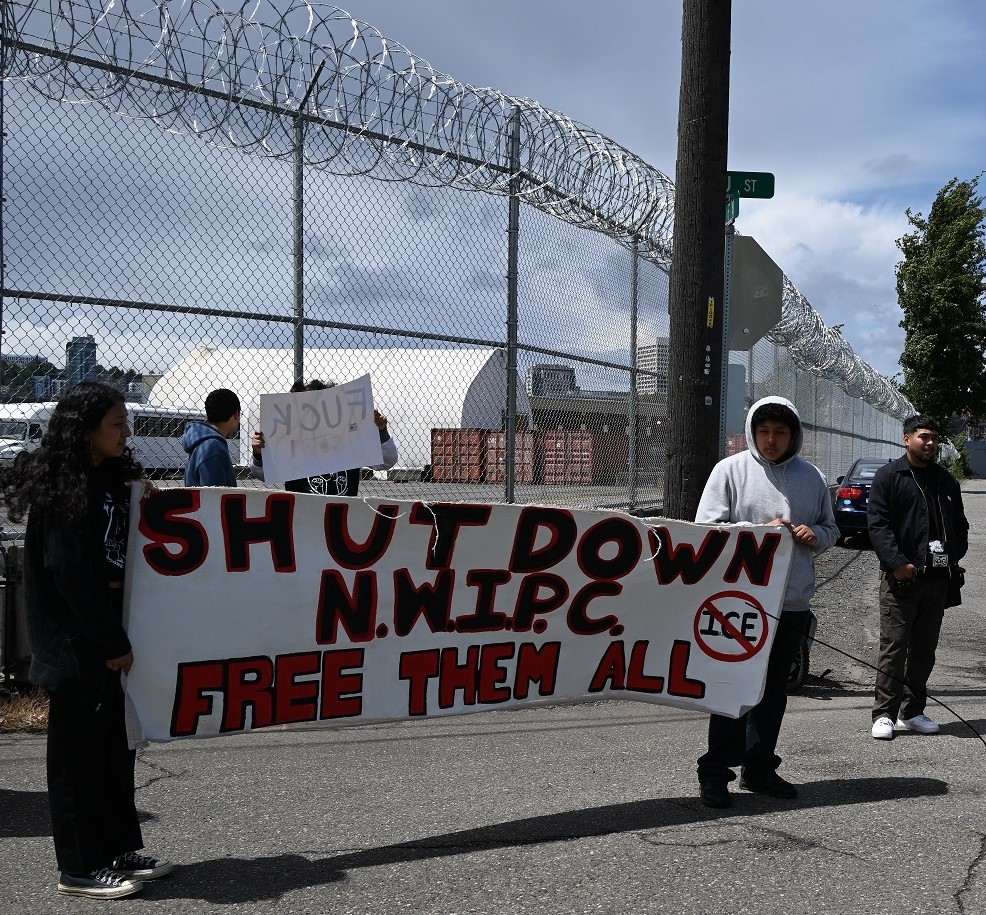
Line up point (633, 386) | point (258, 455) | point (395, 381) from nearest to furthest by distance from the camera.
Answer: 1. point (258, 455)
2. point (395, 381)
3. point (633, 386)

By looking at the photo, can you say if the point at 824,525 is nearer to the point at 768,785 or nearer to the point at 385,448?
the point at 768,785

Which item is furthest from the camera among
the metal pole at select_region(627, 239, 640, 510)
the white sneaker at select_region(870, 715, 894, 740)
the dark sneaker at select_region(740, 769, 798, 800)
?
the metal pole at select_region(627, 239, 640, 510)

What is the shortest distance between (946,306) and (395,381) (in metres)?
43.8

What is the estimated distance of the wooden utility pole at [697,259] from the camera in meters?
7.36

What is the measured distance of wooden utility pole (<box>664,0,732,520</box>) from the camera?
7.36m

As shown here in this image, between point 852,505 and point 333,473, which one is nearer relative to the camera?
point 333,473

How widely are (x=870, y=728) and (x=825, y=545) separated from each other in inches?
73.6

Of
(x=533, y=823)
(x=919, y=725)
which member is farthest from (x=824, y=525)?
(x=533, y=823)

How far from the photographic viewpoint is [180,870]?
4.21 meters

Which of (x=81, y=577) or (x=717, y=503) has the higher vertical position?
(x=717, y=503)

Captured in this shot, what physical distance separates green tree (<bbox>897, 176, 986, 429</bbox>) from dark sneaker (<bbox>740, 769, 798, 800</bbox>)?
4517 cm

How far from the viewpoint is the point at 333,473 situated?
21.6ft

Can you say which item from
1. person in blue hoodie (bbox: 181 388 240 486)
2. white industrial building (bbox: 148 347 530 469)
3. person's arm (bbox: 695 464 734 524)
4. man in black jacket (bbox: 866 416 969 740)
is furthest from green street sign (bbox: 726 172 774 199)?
person in blue hoodie (bbox: 181 388 240 486)

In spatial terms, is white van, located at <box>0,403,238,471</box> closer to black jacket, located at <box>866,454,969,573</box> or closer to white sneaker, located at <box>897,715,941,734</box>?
black jacket, located at <box>866,454,969,573</box>
